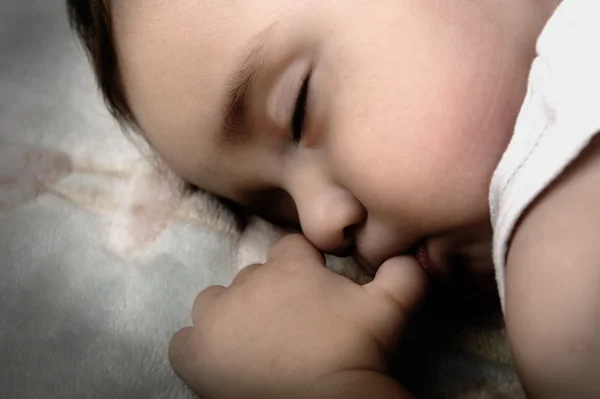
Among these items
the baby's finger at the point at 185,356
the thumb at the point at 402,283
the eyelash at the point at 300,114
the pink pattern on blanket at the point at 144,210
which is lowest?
the pink pattern on blanket at the point at 144,210

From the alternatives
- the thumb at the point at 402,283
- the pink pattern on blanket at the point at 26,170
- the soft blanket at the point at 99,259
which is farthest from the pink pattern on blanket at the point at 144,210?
the thumb at the point at 402,283

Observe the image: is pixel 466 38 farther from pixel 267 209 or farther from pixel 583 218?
pixel 267 209

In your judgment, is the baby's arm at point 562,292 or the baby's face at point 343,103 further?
the baby's face at point 343,103

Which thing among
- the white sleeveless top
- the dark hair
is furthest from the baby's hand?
the dark hair

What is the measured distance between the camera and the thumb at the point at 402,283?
78 centimetres

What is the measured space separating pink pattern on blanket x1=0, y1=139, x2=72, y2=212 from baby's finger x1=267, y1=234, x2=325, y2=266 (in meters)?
0.37

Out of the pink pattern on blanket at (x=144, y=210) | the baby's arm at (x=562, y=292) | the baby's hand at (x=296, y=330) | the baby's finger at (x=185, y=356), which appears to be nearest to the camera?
the baby's arm at (x=562, y=292)

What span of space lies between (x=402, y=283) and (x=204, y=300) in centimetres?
25

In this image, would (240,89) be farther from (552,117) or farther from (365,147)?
(552,117)

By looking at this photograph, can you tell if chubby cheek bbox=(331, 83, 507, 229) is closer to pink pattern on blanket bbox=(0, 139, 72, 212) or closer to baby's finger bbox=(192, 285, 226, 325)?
baby's finger bbox=(192, 285, 226, 325)

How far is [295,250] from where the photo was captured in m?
0.86

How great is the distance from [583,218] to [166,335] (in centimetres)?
54

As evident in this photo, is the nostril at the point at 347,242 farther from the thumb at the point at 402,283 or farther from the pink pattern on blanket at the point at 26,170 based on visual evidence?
the pink pattern on blanket at the point at 26,170

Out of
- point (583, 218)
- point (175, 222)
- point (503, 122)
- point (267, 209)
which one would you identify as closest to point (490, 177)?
point (503, 122)
